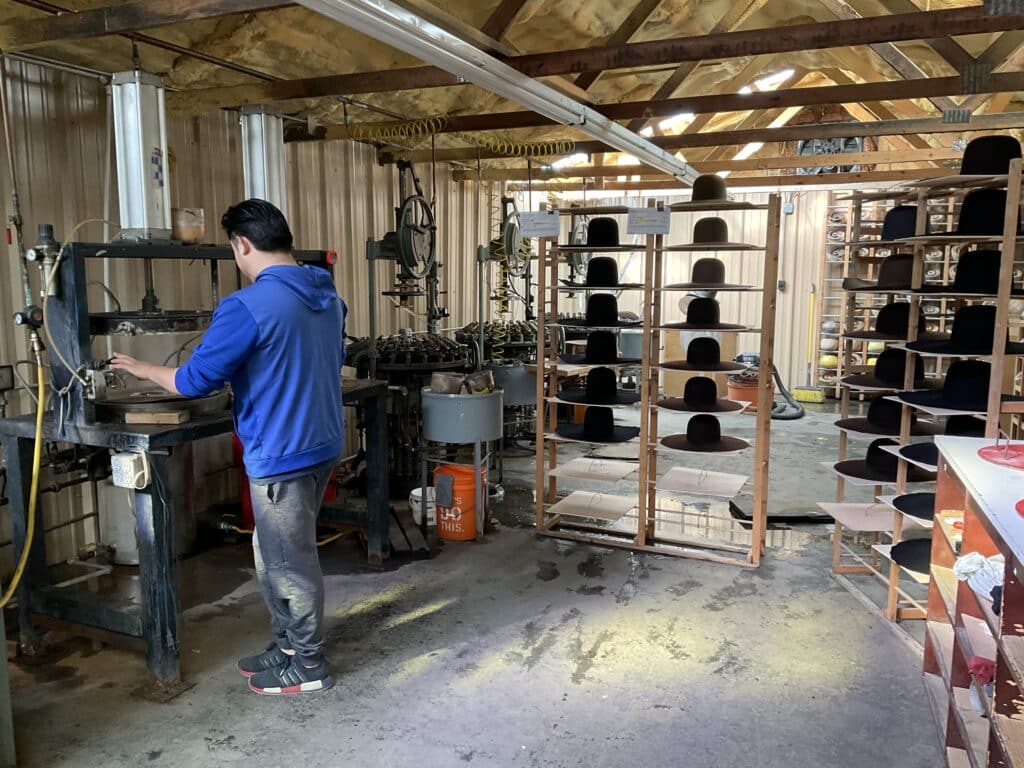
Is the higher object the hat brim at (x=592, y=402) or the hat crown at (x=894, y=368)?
the hat crown at (x=894, y=368)

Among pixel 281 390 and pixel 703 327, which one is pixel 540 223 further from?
pixel 281 390

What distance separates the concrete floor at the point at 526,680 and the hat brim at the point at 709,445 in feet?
2.10

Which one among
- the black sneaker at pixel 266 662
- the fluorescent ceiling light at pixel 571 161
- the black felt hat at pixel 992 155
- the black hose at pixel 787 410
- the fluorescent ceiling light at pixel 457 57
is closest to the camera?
the fluorescent ceiling light at pixel 457 57

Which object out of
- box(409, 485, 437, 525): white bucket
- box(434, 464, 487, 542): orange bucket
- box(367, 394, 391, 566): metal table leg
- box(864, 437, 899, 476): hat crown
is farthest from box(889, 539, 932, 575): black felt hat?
box(409, 485, 437, 525): white bucket

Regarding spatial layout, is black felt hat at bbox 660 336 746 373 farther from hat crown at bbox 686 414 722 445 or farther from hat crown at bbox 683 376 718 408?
hat crown at bbox 686 414 722 445

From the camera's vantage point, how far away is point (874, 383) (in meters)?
4.00

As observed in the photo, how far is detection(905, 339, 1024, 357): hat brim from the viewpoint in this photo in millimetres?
3348

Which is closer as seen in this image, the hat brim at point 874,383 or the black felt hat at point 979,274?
the black felt hat at point 979,274

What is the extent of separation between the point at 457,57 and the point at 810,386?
8.33 m

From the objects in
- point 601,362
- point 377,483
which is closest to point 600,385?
point 601,362

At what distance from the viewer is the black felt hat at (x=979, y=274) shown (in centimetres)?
340

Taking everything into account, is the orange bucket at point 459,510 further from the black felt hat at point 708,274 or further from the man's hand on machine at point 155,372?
the man's hand on machine at point 155,372

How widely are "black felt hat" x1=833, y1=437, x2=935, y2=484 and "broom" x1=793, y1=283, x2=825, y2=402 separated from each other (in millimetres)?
6049

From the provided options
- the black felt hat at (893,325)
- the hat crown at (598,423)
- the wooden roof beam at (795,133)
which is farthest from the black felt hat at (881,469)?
the wooden roof beam at (795,133)
